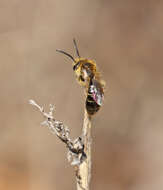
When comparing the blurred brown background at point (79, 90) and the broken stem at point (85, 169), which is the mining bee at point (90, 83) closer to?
the broken stem at point (85, 169)

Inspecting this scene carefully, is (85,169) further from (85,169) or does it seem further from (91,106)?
(91,106)

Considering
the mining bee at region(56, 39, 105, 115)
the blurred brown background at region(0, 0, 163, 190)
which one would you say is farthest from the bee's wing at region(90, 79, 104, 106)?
the blurred brown background at region(0, 0, 163, 190)

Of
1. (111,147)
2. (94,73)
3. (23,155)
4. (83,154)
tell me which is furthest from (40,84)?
(83,154)

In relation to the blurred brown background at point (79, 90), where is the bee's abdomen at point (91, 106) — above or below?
below

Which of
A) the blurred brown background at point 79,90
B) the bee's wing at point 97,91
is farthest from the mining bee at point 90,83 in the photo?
the blurred brown background at point 79,90

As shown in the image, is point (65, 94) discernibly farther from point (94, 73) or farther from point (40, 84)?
point (94, 73)

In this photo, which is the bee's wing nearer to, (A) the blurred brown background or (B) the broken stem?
(B) the broken stem
